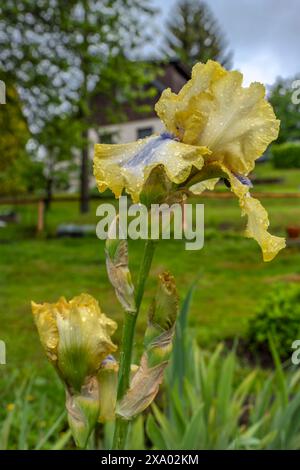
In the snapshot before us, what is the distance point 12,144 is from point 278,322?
10.5m

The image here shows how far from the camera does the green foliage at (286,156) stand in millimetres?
23703

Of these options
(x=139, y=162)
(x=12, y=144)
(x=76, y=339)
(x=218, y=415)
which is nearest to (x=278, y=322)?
(x=218, y=415)

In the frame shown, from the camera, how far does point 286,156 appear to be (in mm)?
24078

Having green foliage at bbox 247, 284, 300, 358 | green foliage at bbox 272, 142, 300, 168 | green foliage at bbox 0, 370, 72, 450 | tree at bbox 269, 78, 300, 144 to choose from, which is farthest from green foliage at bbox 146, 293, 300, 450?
green foliage at bbox 272, 142, 300, 168

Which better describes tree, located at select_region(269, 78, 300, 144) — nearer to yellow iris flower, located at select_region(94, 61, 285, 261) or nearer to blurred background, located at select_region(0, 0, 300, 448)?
blurred background, located at select_region(0, 0, 300, 448)

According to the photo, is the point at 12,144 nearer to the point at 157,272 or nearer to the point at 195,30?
the point at 157,272

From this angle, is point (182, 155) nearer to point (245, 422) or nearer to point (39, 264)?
point (245, 422)

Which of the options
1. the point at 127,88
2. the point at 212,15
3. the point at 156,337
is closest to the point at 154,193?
the point at 156,337

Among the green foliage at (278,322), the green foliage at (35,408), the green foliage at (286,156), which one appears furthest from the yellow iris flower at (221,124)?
the green foliage at (286,156)

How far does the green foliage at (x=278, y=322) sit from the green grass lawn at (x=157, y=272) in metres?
0.14

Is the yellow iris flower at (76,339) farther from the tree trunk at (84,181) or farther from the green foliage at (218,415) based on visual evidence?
the tree trunk at (84,181)

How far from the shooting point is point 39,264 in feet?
25.9

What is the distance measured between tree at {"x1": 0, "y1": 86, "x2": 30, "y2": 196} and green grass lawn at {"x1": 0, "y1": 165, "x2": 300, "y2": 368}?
166 cm

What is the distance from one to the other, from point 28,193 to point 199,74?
19470 mm
